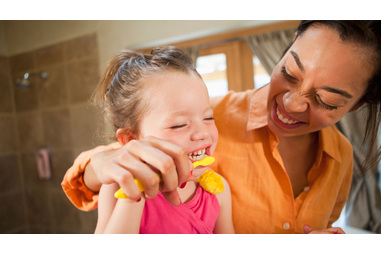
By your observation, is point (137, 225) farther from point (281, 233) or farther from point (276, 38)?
point (276, 38)

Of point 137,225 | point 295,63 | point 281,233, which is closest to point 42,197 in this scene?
point 137,225

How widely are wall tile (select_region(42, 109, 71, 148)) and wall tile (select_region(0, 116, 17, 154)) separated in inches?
3.3

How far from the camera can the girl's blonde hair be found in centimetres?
57

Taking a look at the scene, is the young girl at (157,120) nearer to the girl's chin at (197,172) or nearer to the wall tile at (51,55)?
the girl's chin at (197,172)

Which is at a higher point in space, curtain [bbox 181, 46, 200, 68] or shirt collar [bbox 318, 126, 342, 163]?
curtain [bbox 181, 46, 200, 68]

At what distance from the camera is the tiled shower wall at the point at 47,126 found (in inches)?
27.9

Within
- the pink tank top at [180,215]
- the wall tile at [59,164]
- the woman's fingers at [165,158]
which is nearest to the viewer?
the woman's fingers at [165,158]

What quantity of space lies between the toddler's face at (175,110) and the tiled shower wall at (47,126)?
22 centimetres

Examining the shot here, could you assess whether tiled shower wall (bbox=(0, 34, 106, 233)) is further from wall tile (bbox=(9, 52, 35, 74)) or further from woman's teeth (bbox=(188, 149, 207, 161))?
→ woman's teeth (bbox=(188, 149, 207, 161))

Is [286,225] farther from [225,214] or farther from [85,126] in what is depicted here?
[85,126]

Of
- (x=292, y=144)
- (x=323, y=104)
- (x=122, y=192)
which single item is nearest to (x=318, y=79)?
(x=323, y=104)

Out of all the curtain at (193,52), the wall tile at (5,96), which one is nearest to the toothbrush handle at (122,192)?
the curtain at (193,52)

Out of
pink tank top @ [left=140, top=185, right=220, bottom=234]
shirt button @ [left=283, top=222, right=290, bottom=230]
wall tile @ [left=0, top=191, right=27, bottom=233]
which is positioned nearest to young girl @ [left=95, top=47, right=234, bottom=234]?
pink tank top @ [left=140, top=185, right=220, bottom=234]
